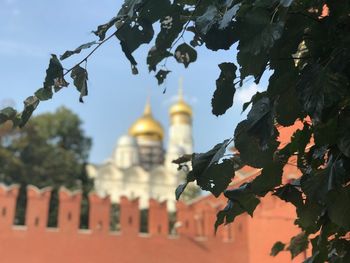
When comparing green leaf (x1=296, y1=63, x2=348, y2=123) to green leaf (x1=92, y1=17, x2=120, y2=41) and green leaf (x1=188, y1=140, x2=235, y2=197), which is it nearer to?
green leaf (x1=188, y1=140, x2=235, y2=197)

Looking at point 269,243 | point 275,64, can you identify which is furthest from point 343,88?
point 269,243

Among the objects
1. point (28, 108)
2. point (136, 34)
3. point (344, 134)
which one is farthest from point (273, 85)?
point (28, 108)

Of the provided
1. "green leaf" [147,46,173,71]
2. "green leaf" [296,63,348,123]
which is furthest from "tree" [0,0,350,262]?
"green leaf" [147,46,173,71]

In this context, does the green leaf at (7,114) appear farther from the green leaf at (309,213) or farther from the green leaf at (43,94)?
the green leaf at (309,213)

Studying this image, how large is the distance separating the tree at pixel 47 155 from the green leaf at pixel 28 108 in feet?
56.2

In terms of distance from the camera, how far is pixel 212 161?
1266 millimetres

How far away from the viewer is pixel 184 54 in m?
1.87

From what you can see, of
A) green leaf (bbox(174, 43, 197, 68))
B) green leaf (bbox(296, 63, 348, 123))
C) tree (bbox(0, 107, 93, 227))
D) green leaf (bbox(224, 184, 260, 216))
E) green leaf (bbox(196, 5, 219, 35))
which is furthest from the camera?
tree (bbox(0, 107, 93, 227))

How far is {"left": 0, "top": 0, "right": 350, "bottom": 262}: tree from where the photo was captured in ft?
3.74

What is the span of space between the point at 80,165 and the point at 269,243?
1716cm

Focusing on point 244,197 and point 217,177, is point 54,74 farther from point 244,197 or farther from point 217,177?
point 244,197

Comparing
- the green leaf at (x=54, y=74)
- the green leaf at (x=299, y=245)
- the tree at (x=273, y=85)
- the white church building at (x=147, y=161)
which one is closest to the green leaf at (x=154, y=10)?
the tree at (x=273, y=85)

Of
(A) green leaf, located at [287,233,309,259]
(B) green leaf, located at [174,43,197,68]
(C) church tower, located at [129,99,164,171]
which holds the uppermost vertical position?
(C) church tower, located at [129,99,164,171]

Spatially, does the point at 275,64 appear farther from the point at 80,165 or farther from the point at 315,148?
the point at 80,165
